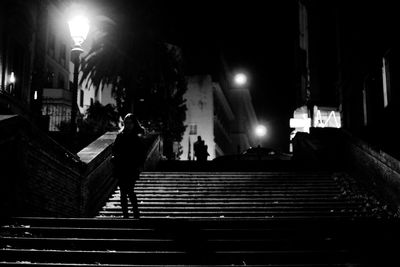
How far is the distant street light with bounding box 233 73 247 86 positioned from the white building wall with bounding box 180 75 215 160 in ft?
111

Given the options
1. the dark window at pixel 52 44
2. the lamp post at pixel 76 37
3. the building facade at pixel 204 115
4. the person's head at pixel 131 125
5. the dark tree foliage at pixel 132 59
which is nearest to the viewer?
the person's head at pixel 131 125

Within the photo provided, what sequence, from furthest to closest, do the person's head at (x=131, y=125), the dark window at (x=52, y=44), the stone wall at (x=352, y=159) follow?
the dark window at (x=52, y=44) → the stone wall at (x=352, y=159) → the person's head at (x=131, y=125)

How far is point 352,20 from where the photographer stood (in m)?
26.1

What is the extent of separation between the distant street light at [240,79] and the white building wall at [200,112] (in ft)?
111

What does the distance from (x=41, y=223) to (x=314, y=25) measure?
34.9 metres

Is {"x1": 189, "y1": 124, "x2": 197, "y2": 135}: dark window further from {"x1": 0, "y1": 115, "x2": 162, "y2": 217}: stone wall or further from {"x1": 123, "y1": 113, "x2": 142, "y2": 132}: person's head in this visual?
{"x1": 123, "y1": 113, "x2": 142, "y2": 132}: person's head

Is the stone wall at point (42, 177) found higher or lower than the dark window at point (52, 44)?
lower

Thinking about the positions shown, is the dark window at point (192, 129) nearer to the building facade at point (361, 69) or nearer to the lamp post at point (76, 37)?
the building facade at point (361, 69)

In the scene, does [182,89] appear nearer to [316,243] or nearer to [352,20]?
[352,20]

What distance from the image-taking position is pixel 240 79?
294 ft

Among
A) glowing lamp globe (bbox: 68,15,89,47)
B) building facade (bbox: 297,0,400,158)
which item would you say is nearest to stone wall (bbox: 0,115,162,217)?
glowing lamp globe (bbox: 68,15,89,47)

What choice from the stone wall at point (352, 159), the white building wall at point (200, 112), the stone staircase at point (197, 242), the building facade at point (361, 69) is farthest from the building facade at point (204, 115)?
the stone staircase at point (197, 242)

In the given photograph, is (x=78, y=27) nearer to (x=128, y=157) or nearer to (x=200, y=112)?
(x=128, y=157)

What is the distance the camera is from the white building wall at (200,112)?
176ft
